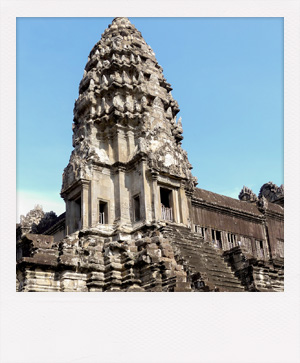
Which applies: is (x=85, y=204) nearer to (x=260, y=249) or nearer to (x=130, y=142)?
(x=130, y=142)

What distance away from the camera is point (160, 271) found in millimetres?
20688

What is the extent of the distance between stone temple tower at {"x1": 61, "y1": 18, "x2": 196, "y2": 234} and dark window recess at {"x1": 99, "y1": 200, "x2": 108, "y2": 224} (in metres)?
0.05

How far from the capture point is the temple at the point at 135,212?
835 inches

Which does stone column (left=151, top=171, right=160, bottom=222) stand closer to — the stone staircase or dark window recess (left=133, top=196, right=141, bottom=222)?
the stone staircase

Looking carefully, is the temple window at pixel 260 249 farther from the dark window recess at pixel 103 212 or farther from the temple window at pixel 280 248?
the dark window recess at pixel 103 212

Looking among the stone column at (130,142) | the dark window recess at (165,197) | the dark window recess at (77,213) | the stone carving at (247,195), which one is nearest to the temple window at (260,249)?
the stone carving at (247,195)

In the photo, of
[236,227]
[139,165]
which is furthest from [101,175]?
[236,227]

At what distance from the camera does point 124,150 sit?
26.2m

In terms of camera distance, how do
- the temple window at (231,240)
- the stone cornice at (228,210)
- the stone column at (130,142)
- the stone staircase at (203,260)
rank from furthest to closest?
1. the temple window at (231,240)
2. the stone cornice at (228,210)
3. the stone column at (130,142)
4. the stone staircase at (203,260)

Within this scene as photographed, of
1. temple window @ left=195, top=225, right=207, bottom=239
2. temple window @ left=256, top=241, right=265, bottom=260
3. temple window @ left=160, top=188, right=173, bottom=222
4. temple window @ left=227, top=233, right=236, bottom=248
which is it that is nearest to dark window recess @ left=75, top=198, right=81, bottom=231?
temple window @ left=160, top=188, right=173, bottom=222

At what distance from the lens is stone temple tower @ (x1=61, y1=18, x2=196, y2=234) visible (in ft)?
81.1

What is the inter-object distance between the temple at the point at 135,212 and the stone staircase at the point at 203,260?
0.21 feet
